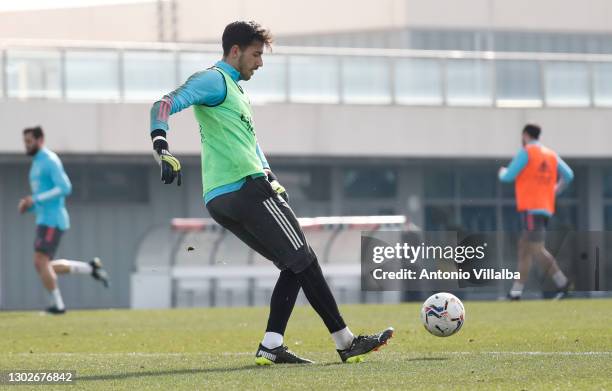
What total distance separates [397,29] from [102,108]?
14.0 m

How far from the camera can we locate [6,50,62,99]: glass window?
30.0 metres

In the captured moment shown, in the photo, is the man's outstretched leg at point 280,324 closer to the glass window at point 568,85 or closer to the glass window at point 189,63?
the glass window at point 189,63

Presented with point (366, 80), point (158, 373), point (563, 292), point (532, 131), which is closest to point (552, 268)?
point (563, 292)

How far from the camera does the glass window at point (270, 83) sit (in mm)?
31422

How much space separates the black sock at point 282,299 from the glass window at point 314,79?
2307cm

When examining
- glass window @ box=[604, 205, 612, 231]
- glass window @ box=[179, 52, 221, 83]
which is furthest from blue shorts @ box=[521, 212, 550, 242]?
glass window @ box=[604, 205, 612, 231]

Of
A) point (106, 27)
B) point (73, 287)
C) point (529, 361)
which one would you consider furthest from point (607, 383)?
point (106, 27)

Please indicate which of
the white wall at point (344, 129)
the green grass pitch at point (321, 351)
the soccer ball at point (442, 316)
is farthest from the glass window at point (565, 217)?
the soccer ball at point (442, 316)

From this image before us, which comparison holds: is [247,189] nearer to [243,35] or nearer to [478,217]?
[243,35]

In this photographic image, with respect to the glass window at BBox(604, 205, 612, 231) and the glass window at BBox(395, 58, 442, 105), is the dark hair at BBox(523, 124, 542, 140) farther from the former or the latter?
the glass window at BBox(604, 205, 612, 231)

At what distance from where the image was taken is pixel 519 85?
3341 centimetres

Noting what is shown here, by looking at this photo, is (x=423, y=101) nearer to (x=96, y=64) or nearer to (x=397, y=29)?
(x=96, y=64)

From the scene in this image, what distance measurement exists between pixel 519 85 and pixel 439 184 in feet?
16.7

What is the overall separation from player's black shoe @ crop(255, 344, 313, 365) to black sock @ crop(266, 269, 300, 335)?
0.12 m
